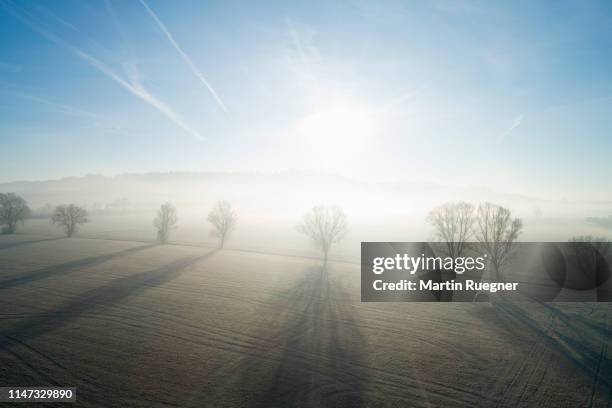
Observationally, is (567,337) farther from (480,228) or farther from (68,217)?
(68,217)

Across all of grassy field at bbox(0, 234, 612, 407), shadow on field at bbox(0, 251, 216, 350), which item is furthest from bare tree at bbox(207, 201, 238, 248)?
grassy field at bbox(0, 234, 612, 407)

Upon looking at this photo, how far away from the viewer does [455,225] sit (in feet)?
139

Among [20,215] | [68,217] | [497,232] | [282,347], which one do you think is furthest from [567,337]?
[20,215]

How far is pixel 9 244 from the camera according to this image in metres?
57.5

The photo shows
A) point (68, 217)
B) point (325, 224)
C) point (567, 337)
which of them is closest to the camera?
point (567, 337)

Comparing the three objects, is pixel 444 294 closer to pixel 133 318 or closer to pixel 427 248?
pixel 427 248

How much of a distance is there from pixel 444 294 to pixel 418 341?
43.0ft

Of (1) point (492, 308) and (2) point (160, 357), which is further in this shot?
(1) point (492, 308)

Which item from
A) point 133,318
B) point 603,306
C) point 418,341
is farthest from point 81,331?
point 603,306

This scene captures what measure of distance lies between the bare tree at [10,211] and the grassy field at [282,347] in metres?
58.1

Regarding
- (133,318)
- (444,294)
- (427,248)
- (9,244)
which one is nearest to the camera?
(133,318)

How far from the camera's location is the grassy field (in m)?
14.8

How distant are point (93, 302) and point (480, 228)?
5006cm

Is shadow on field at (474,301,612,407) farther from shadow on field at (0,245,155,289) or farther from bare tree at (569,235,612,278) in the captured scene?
shadow on field at (0,245,155,289)
